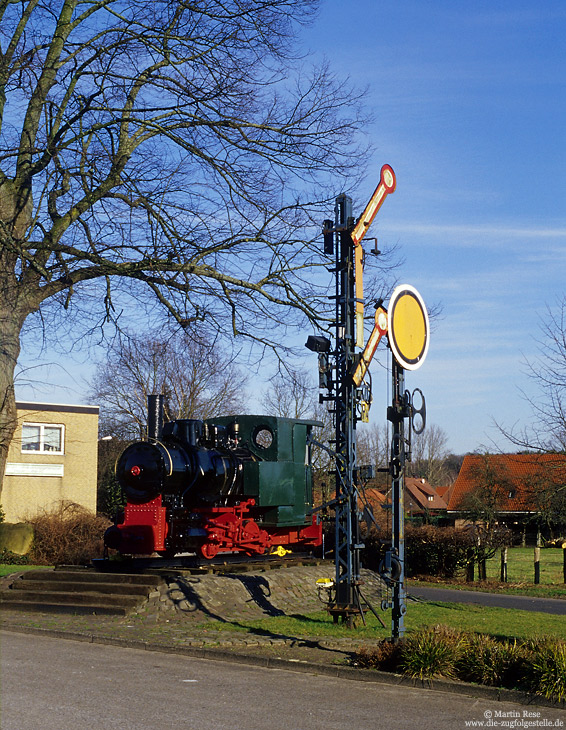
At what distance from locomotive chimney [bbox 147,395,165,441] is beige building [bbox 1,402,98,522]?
55.9ft

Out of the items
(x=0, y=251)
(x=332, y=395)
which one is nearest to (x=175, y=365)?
(x=0, y=251)

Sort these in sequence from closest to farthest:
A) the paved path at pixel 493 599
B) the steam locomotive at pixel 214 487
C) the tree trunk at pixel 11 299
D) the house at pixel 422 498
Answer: the tree trunk at pixel 11 299
the steam locomotive at pixel 214 487
the paved path at pixel 493 599
the house at pixel 422 498

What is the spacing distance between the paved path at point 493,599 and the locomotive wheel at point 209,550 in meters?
4.45

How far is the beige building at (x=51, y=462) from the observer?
33562 mm

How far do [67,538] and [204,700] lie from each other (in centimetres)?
1867

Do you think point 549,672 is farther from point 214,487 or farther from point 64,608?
point 214,487

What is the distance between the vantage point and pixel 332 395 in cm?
1262

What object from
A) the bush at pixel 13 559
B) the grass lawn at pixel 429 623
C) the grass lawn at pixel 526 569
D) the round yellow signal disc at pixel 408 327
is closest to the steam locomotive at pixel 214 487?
the grass lawn at pixel 429 623

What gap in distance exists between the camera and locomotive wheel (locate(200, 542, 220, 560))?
16.7 metres

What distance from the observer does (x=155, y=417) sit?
1695 centimetres

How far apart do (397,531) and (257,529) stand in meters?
8.25

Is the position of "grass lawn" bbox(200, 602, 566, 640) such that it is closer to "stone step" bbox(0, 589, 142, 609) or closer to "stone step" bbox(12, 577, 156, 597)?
"stone step" bbox(0, 589, 142, 609)

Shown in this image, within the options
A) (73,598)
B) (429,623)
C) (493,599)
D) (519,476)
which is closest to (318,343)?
(429,623)

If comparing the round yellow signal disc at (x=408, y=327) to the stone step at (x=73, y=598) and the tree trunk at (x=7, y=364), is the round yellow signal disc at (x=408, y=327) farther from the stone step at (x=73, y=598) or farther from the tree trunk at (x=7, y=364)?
the tree trunk at (x=7, y=364)
